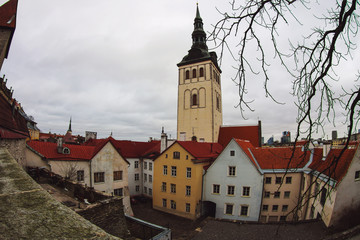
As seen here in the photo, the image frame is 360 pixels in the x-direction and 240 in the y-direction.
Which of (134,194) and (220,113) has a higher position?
(220,113)

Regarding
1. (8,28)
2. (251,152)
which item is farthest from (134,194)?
(8,28)

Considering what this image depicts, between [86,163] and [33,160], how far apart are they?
439cm

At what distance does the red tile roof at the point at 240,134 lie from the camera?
2961 cm

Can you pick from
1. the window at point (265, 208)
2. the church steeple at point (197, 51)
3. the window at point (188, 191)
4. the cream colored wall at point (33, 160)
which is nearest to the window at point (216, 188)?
the window at point (188, 191)

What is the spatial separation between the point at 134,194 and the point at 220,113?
20451mm

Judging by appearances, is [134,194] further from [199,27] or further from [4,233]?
[199,27]

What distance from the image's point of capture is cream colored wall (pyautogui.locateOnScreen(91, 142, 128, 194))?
63.4ft

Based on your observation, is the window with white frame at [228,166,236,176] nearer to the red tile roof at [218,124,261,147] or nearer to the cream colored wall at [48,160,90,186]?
the red tile roof at [218,124,261,147]

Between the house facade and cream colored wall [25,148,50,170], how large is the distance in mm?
16145

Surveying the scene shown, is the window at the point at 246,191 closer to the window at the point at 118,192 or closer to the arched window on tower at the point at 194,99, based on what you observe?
the window at the point at 118,192

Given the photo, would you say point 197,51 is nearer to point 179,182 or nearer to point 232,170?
point 232,170

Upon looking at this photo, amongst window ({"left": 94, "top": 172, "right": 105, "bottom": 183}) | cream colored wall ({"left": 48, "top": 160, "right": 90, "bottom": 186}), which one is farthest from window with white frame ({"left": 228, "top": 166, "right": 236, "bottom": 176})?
cream colored wall ({"left": 48, "top": 160, "right": 90, "bottom": 186})

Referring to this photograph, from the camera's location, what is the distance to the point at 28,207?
1550 mm

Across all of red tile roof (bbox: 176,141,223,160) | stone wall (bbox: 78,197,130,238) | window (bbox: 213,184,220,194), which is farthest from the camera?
red tile roof (bbox: 176,141,223,160)
